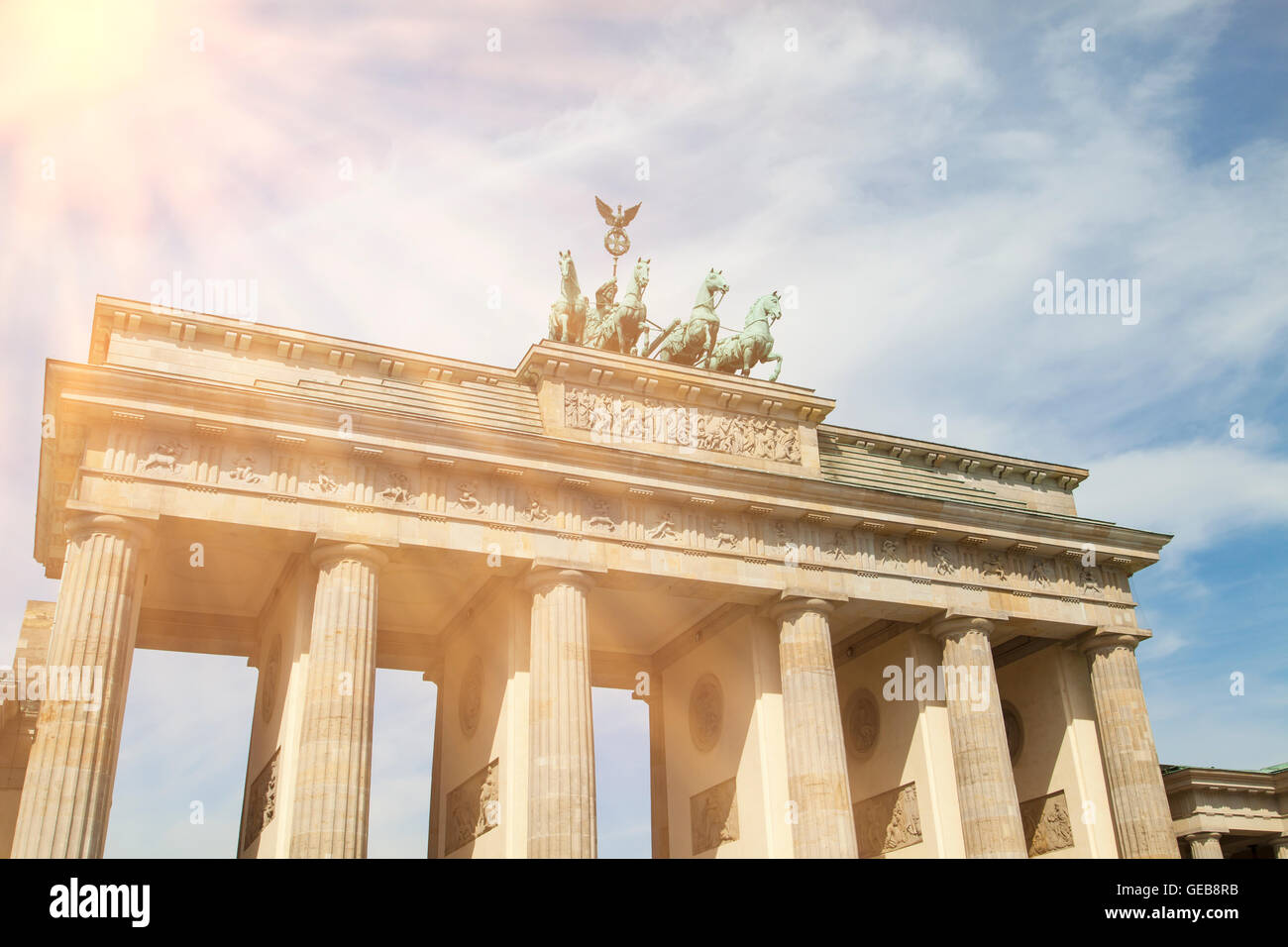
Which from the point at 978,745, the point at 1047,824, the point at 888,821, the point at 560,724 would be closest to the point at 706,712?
the point at 888,821

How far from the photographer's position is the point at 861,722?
97.2 feet

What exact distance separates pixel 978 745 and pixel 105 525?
745 inches

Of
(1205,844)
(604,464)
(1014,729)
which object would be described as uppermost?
(604,464)

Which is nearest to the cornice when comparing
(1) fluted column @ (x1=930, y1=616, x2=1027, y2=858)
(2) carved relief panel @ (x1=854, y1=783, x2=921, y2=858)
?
(1) fluted column @ (x1=930, y1=616, x2=1027, y2=858)

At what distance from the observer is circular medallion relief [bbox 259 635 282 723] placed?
2345cm

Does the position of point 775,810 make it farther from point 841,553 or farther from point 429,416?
point 429,416

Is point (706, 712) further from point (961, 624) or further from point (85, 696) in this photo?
point (85, 696)

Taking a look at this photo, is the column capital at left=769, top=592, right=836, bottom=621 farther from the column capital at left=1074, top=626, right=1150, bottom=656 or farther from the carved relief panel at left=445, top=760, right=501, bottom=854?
the column capital at left=1074, top=626, right=1150, bottom=656

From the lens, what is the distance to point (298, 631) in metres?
21.9

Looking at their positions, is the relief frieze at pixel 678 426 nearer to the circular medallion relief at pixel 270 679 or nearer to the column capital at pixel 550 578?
the column capital at pixel 550 578

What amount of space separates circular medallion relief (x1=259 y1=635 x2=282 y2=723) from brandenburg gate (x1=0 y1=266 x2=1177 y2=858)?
0.14 meters

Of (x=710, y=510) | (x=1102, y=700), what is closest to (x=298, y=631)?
(x=710, y=510)
